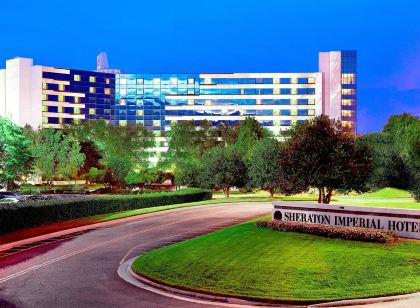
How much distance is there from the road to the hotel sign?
22.6 feet

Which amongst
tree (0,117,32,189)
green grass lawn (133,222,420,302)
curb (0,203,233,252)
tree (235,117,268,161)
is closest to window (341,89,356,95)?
tree (235,117,268,161)

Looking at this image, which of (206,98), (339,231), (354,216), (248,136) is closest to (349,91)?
(206,98)

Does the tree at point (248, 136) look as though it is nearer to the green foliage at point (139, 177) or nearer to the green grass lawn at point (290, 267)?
the green foliage at point (139, 177)

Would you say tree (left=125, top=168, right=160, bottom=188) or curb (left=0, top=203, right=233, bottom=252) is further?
tree (left=125, top=168, right=160, bottom=188)

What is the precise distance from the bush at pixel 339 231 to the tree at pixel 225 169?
143ft

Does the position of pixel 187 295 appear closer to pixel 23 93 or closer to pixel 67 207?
pixel 67 207

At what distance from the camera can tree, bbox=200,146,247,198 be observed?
2800 inches

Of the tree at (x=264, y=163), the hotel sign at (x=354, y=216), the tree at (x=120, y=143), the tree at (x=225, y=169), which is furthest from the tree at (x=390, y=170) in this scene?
the tree at (x=120, y=143)

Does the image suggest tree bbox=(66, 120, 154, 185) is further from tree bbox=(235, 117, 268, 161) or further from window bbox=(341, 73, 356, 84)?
window bbox=(341, 73, 356, 84)

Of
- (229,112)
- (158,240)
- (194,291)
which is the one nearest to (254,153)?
(158,240)

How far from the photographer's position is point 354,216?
24.7 metres

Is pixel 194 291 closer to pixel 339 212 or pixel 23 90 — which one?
pixel 339 212

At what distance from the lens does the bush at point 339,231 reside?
22.2 metres

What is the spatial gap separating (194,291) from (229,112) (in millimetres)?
154420
